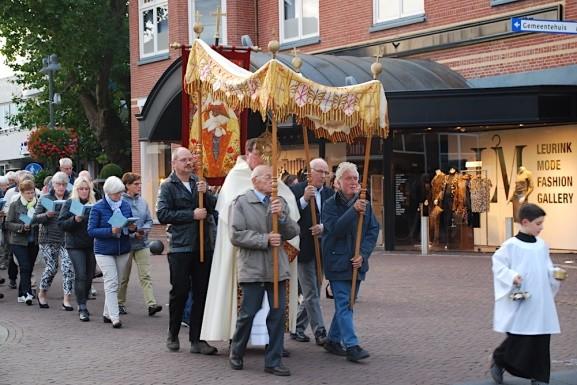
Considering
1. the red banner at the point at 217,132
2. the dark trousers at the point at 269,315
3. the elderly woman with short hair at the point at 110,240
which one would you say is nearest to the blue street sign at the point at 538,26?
the red banner at the point at 217,132

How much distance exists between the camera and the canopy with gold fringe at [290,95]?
8.45 metres

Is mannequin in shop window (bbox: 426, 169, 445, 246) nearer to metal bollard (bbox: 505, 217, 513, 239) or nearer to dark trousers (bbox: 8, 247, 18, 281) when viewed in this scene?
metal bollard (bbox: 505, 217, 513, 239)

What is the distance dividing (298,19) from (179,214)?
53.7 feet

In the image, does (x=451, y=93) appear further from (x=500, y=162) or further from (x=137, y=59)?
(x=137, y=59)

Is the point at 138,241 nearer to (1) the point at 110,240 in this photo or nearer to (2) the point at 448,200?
(1) the point at 110,240

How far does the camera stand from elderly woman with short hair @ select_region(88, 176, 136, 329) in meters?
11.1

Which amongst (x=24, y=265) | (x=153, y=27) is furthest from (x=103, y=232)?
(x=153, y=27)

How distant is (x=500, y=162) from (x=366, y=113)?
11.6 meters

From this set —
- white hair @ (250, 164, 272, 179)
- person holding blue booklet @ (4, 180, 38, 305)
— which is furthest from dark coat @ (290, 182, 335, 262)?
person holding blue booklet @ (4, 180, 38, 305)

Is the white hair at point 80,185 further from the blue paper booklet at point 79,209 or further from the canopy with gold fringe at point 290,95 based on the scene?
the canopy with gold fringe at point 290,95

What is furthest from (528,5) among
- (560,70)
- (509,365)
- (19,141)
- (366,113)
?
(19,141)

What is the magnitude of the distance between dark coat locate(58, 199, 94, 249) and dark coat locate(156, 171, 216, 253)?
2.87 metres

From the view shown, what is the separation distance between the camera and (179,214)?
9.12m

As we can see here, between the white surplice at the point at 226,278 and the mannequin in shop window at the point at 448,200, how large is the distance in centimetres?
1206
